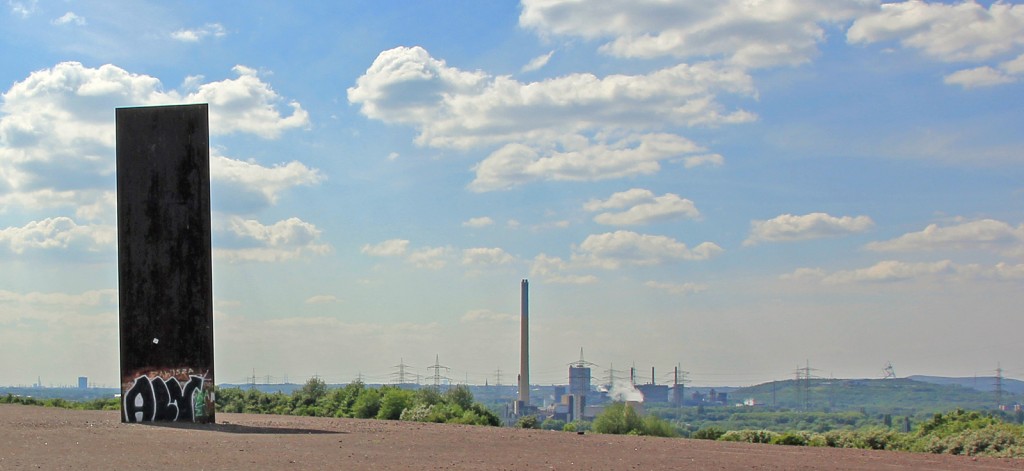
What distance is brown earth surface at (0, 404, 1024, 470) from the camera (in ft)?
57.6

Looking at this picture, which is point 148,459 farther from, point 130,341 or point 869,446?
point 869,446

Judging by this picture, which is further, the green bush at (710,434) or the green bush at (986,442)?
the green bush at (710,434)

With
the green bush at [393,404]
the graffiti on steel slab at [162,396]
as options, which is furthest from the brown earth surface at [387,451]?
the green bush at [393,404]

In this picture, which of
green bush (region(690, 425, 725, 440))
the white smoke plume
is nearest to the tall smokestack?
the white smoke plume

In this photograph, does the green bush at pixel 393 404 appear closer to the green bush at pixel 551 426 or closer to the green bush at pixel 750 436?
the green bush at pixel 551 426

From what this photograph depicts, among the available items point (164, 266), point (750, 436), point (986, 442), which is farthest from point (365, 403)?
point (986, 442)

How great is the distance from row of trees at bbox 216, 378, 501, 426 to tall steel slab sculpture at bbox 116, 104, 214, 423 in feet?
28.3

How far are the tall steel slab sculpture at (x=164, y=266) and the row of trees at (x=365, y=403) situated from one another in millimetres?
8612

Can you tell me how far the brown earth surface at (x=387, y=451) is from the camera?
17562mm

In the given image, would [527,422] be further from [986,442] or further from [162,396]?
[986,442]

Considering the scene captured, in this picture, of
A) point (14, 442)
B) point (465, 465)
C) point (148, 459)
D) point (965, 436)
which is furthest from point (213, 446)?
point (965, 436)

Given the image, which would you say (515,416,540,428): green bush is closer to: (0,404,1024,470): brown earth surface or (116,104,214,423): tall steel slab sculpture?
(0,404,1024,470): brown earth surface

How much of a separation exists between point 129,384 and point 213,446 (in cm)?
716

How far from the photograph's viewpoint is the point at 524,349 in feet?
381
